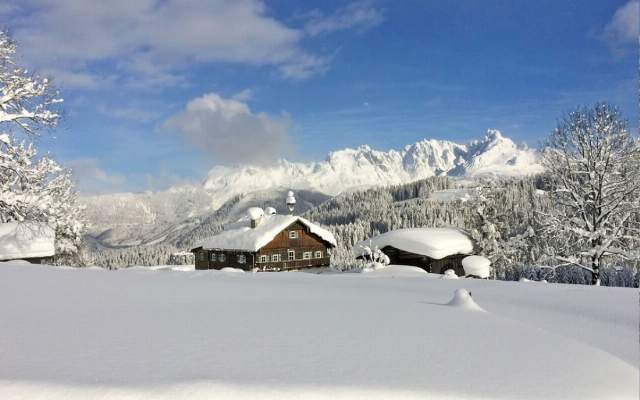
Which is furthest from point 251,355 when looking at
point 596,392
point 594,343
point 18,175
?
point 18,175

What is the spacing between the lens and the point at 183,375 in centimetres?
358

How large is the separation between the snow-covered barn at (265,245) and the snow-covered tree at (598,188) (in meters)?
25.9

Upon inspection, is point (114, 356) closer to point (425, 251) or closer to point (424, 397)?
point (424, 397)

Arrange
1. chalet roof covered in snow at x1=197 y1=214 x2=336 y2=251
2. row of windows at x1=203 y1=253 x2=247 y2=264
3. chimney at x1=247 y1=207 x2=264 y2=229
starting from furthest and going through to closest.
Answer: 1. chimney at x1=247 y1=207 x2=264 y2=229
2. row of windows at x1=203 y1=253 x2=247 y2=264
3. chalet roof covered in snow at x1=197 y1=214 x2=336 y2=251

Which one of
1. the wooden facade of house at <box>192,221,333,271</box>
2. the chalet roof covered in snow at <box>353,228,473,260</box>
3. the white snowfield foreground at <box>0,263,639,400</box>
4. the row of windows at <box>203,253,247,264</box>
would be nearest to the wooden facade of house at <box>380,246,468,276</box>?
the chalet roof covered in snow at <box>353,228,473,260</box>

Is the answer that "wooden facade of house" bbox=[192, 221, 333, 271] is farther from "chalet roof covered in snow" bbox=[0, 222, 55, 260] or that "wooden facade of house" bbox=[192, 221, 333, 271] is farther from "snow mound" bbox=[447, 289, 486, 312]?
"snow mound" bbox=[447, 289, 486, 312]

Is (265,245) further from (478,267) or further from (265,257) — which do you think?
(478,267)

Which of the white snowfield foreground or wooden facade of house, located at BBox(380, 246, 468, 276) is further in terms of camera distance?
wooden facade of house, located at BBox(380, 246, 468, 276)

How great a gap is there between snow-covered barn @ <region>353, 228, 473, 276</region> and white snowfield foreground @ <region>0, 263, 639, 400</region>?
2919cm

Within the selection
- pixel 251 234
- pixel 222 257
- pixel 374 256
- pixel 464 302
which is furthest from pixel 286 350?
pixel 222 257

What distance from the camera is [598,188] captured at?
70.0ft

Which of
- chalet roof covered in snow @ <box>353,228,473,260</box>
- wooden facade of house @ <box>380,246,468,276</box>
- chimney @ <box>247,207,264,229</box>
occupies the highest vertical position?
chimney @ <box>247,207,264,229</box>

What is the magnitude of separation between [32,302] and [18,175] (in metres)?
7.67

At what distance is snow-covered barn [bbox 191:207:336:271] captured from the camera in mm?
40688
